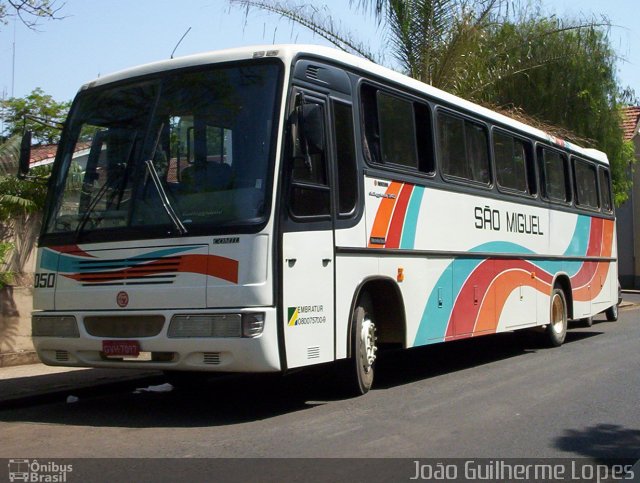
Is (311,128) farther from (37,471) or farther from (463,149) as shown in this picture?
(463,149)

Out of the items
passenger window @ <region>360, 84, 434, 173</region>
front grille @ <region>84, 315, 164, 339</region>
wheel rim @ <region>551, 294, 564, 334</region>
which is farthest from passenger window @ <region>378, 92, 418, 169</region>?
wheel rim @ <region>551, 294, 564, 334</region>

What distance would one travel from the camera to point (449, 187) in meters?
11.2

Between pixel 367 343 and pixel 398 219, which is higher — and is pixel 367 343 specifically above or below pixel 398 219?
below

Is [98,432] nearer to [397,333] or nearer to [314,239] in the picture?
[314,239]

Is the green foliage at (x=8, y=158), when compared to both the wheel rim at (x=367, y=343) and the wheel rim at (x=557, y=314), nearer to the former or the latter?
the wheel rim at (x=367, y=343)

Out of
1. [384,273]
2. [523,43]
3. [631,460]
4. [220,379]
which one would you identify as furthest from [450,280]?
[523,43]

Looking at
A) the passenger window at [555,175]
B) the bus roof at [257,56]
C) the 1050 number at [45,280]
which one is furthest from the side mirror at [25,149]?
the passenger window at [555,175]

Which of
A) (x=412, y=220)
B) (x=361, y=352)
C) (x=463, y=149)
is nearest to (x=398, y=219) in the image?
(x=412, y=220)

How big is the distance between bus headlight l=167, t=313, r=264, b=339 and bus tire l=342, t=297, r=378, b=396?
4.97 feet

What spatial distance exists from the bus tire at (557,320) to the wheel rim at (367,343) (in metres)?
6.10

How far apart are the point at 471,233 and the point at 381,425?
445 cm

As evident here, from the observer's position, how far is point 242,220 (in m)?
7.91

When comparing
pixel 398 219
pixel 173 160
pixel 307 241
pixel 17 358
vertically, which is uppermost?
pixel 173 160

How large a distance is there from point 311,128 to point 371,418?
8.65 ft
